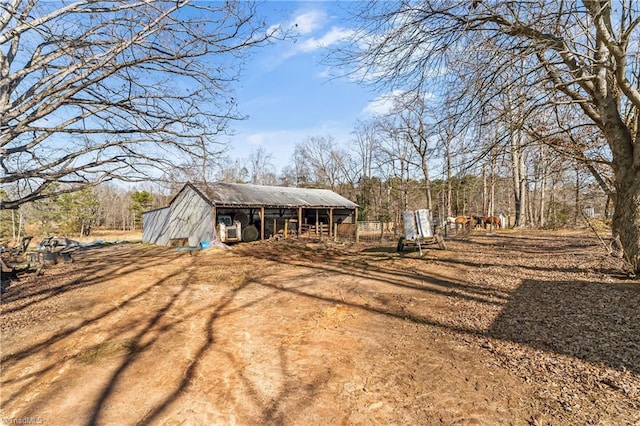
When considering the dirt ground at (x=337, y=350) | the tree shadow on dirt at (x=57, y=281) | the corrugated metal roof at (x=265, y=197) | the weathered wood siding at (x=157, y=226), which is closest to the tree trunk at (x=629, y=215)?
the dirt ground at (x=337, y=350)

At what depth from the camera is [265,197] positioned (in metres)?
20.7

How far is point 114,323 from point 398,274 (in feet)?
21.5

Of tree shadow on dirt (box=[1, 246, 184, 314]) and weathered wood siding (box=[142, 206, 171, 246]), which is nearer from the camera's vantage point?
tree shadow on dirt (box=[1, 246, 184, 314])

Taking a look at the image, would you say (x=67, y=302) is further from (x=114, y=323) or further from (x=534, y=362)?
(x=534, y=362)

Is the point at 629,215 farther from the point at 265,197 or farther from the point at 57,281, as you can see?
the point at 265,197

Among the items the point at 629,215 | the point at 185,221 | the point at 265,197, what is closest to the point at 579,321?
the point at 629,215

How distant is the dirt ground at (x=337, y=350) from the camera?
2.85 metres

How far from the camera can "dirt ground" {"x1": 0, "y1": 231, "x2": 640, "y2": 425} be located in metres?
2.85

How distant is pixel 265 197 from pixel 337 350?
17.2 meters

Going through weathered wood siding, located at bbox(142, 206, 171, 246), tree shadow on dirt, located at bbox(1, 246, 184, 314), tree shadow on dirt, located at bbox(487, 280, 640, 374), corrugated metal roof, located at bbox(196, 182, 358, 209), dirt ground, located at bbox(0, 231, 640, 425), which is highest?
corrugated metal roof, located at bbox(196, 182, 358, 209)

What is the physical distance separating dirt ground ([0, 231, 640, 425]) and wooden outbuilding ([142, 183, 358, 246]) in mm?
9914

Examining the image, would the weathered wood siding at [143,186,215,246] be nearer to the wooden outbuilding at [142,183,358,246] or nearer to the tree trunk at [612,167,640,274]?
the wooden outbuilding at [142,183,358,246]

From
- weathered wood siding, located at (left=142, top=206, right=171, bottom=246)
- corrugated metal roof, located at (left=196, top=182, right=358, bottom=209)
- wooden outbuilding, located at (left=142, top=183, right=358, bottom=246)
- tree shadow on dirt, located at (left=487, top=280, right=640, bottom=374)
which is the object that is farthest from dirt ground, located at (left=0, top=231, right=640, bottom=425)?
weathered wood siding, located at (left=142, top=206, right=171, bottom=246)

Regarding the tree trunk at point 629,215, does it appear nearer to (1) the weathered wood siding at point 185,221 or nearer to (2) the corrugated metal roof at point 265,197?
(2) the corrugated metal roof at point 265,197
